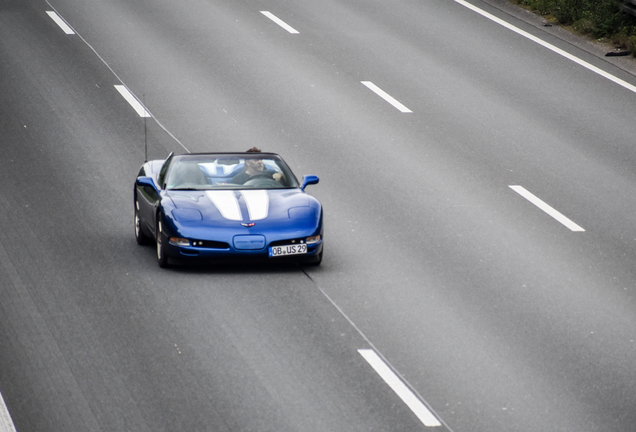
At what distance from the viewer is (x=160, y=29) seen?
2356 cm

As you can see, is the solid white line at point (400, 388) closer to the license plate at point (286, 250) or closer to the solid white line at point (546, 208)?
the license plate at point (286, 250)

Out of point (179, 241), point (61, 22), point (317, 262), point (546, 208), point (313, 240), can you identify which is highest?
point (313, 240)

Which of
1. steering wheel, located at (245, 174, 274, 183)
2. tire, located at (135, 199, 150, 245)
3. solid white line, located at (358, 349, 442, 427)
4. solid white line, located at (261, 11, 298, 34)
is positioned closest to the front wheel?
tire, located at (135, 199, 150, 245)

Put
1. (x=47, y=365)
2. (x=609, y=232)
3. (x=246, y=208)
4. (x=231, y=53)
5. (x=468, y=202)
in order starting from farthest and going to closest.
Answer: (x=231, y=53), (x=468, y=202), (x=609, y=232), (x=246, y=208), (x=47, y=365)

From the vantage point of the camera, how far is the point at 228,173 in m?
13.0

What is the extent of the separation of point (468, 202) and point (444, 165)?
1.72 metres

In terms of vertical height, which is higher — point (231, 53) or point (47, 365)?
point (47, 365)

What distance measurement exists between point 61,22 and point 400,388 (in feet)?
57.1

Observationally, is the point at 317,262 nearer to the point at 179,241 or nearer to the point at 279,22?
the point at 179,241

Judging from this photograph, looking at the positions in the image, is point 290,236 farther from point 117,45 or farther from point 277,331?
point 117,45

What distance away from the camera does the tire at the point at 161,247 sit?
11914mm

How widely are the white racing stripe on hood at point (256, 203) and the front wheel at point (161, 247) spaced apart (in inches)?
38.5

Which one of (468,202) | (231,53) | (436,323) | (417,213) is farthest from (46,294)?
(231,53)

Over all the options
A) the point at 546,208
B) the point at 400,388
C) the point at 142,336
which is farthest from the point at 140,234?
the point at 546,208
